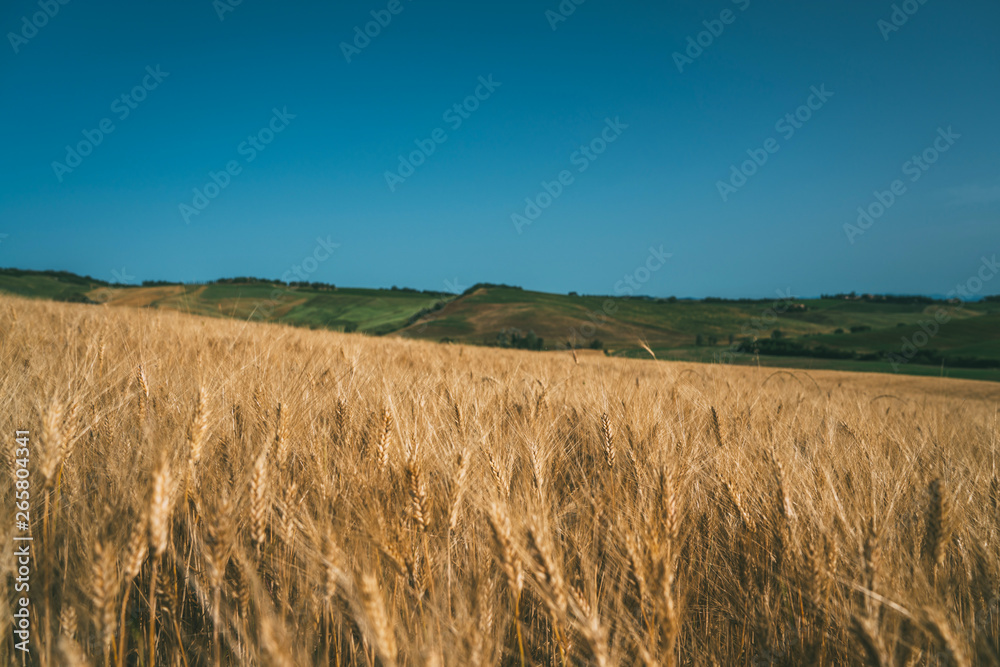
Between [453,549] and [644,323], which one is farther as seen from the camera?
[644,323]

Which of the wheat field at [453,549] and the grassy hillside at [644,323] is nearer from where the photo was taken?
the wheat field at [453,549]

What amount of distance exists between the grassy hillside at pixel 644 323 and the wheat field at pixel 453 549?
14054mm

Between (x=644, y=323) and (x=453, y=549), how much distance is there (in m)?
32.8

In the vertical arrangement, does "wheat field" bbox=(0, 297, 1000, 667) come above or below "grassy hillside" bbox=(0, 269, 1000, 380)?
below

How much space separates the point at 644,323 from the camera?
106ft

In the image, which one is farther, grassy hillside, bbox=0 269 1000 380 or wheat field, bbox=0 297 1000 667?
grassy hillside, bbox=0 269 1000 380

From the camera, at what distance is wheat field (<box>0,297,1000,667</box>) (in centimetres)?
87

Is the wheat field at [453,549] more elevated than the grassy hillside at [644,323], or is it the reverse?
the grassy hillside at [644,323]

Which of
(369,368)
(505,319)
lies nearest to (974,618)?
(369,368)

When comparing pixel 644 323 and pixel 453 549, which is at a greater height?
pixel 644 323

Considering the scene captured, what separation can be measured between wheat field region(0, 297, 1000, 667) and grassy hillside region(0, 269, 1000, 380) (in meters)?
14.1

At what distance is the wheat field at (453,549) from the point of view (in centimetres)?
87

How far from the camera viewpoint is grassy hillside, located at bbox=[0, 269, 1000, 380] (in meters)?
15.6

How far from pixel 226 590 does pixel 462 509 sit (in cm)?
68
